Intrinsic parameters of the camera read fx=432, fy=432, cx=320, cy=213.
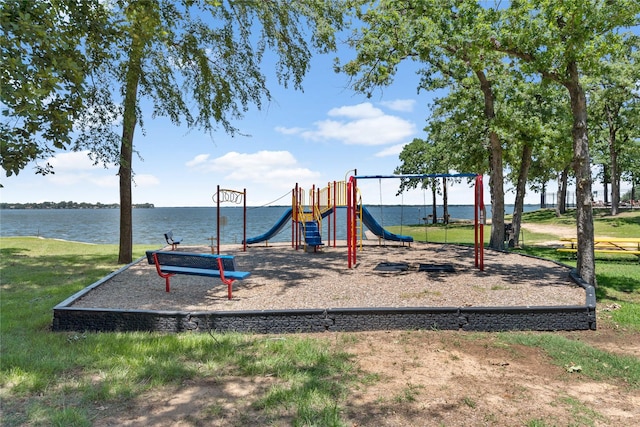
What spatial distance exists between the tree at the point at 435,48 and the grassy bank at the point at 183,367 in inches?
257

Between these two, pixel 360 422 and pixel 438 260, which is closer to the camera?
pixel 360 422

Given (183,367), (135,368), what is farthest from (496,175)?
(135,368)

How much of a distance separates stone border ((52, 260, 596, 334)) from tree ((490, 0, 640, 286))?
120 inches

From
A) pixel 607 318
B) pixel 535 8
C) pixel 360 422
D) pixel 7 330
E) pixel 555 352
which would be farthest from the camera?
pixel 535 8

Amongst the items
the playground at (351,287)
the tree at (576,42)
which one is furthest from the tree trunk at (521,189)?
the tree at (576,42)

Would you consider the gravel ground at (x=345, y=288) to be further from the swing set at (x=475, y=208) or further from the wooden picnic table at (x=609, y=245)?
the wooden picnic table at (x=609, y=245)

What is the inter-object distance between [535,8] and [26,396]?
34.3 ft

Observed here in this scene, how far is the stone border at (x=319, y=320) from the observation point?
608 centimetres

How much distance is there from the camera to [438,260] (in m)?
13.0

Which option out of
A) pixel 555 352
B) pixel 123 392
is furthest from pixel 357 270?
pixel 123 392

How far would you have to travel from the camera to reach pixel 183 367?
4.54 metres

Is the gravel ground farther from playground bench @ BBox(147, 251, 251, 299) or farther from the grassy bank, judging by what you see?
the grassy bank

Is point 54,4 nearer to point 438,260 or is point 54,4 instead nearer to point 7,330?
point 7,330

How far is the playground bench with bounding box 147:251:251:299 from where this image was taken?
7730 millimetres
